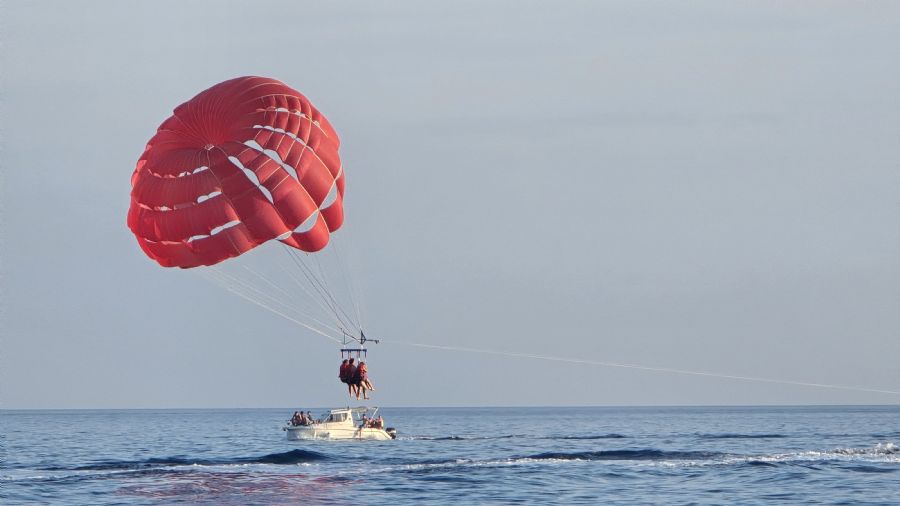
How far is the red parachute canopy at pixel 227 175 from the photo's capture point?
1373 inches

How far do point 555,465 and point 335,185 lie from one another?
45.7 ft

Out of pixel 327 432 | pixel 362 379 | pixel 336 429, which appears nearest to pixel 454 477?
pixel 362 379

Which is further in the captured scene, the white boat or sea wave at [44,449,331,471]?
the white boat

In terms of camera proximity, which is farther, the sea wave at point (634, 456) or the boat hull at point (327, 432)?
the boat hull at point (327, 432)

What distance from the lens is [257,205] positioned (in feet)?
115

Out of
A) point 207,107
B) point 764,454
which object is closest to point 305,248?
Result: point 207,107

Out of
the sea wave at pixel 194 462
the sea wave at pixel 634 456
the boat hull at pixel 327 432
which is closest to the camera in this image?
the sea wave at pixel 194 462

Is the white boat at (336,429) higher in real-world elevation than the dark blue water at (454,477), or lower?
higher

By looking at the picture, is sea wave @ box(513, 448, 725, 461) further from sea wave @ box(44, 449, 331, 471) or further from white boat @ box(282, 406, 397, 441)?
white boat @ box(282, 406, 397, 441)

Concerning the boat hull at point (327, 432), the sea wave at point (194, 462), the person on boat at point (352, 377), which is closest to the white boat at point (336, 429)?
the boat hull at point (327, 432)

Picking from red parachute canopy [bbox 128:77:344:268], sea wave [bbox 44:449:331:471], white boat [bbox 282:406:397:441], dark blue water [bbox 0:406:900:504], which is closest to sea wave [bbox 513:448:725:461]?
dark blue water [bbox 0:406:900:504]

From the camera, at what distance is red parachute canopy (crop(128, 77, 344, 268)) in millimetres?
34875

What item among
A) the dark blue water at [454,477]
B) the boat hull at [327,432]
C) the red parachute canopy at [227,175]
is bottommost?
the dark blue water at [454,477]

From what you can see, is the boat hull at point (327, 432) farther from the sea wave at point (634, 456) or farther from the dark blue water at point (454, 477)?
the sea wave at point (634, 456)
